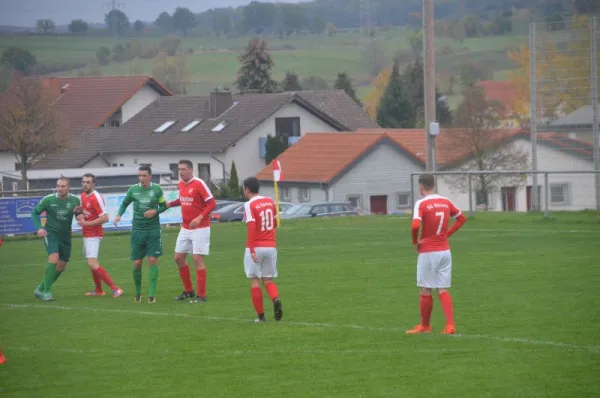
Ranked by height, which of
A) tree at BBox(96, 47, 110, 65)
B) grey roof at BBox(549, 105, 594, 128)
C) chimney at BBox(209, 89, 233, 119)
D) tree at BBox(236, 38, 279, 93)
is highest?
tree at BBox(96, 47, 110, 65)

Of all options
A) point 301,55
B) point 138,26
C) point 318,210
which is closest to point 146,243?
point 318,210

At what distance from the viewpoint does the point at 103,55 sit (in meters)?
119

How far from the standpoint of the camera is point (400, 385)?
10.4 meters

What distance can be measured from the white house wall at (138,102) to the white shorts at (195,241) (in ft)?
221

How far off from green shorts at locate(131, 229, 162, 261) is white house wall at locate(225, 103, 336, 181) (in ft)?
177

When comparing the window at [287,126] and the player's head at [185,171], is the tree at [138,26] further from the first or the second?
the player's head at [185,171]

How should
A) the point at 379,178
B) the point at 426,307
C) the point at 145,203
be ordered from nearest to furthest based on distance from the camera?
the point at 426,307 → the point at 145,203 → the point at 379,178

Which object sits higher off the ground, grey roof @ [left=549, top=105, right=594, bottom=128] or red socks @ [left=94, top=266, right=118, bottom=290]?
grey roof @ [left=549, top=105, right=594, bottom=128]

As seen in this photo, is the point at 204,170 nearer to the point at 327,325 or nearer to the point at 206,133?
the point at 206,133

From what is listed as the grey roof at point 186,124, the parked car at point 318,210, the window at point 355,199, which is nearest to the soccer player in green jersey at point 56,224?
the parked car at point 318,210

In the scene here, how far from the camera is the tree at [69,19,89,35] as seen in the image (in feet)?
305

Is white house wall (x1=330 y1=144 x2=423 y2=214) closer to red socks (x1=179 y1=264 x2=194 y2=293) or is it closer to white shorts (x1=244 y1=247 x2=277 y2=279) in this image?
red socks (x1=179 y1=264 x2=194 y2=293)

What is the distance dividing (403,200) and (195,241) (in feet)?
156

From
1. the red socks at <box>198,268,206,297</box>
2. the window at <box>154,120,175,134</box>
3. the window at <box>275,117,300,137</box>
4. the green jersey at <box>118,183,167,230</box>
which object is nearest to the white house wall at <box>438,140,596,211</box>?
the red socks at <box>198,268,206,297</box>
